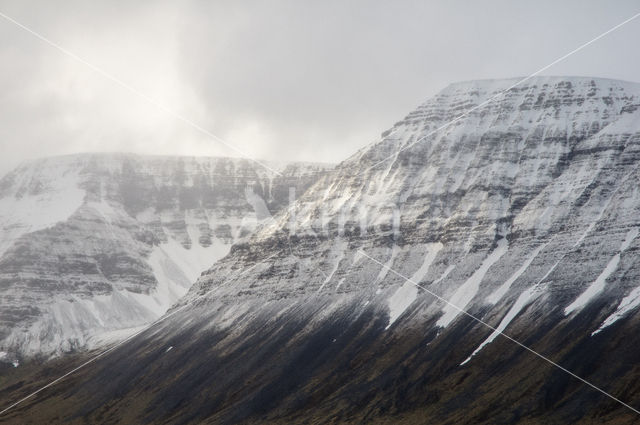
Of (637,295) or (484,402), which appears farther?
(637,295)

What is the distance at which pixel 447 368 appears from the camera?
19925 centimetres

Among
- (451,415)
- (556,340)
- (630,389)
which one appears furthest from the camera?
(556,340)

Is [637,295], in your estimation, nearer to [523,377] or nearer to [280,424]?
[523,377]

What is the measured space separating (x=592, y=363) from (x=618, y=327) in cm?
1285

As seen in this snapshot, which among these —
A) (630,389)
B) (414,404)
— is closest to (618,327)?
(630,389)

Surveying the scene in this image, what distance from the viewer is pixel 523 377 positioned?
184m

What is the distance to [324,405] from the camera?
199125 mm

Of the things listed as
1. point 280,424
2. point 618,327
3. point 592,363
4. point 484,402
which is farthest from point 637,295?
point 280,424

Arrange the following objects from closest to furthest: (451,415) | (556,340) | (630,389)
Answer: (630,389)
(451,415)
(556,340)

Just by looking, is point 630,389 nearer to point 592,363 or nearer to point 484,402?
point 592,363

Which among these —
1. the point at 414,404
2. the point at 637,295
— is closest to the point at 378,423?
the point at 414,404

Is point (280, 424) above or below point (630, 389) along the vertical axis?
above

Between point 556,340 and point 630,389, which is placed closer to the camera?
point 630,389

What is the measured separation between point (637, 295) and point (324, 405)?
59.5m
